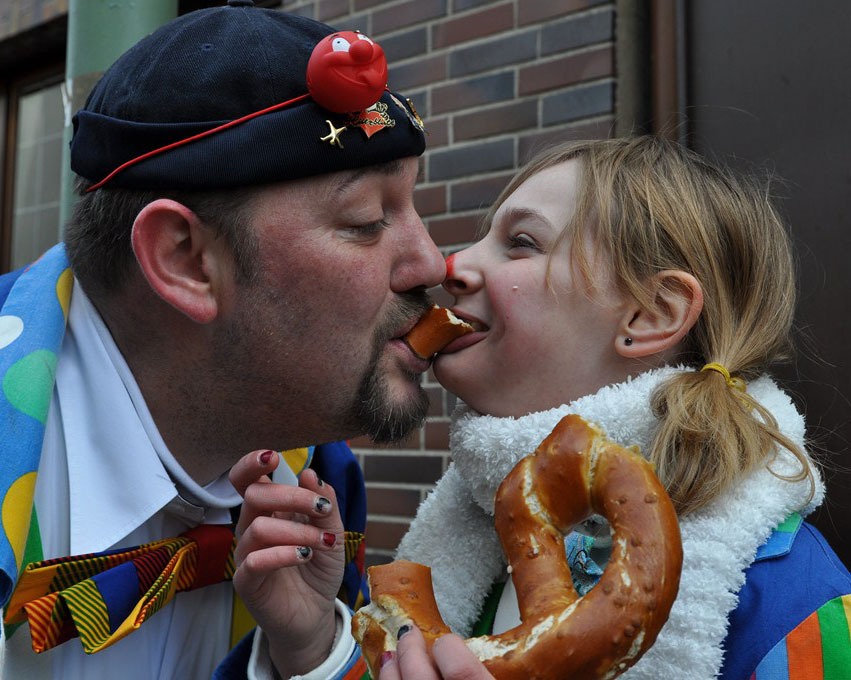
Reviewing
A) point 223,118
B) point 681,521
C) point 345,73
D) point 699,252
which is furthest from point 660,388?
point 223,118

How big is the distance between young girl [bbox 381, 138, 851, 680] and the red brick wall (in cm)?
93

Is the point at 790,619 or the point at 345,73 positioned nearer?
the point at 790,619

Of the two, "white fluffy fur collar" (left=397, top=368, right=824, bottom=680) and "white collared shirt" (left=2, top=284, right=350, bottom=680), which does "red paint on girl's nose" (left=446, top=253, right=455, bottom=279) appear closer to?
"white fluffy fur collar" (left=397, top=368, right=824, bottom=680)

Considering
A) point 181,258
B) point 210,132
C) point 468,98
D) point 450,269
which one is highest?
point 210,132

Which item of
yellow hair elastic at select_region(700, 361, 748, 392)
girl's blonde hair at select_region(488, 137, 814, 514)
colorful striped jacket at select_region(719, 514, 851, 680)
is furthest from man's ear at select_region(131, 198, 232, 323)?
colorful striped jacket at select_region(719, 514, 851, 680)

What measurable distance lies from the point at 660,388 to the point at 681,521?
0.27m

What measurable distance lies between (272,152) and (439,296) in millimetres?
1527

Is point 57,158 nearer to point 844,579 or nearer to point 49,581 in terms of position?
point 49,581

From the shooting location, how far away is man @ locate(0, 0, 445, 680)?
2.04 metres

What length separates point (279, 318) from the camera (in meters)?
2.15

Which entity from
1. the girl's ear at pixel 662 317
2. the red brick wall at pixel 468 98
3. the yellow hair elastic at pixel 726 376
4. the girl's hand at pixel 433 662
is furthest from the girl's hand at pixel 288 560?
the red brick wall at pixel 468 98

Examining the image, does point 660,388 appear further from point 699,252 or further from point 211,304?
point 211,304

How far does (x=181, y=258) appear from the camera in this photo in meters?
2.16

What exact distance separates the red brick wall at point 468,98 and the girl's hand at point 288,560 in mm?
1329
